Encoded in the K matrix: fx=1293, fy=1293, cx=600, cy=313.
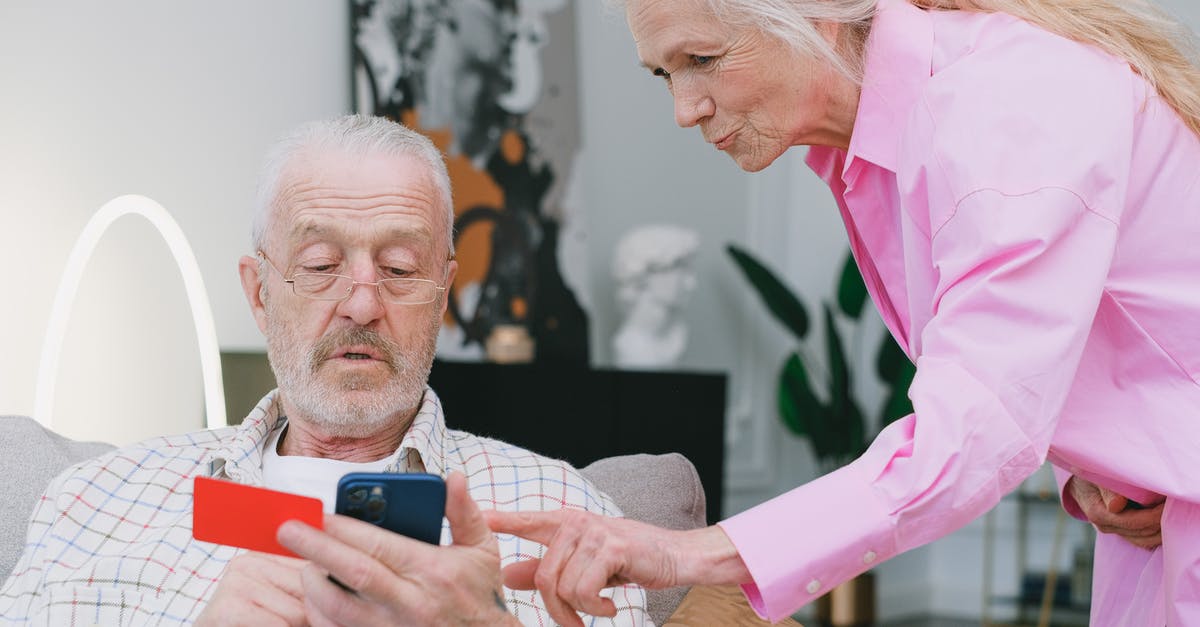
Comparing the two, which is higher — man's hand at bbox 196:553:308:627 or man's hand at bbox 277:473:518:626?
man's hand at bbox 277:473:518:626

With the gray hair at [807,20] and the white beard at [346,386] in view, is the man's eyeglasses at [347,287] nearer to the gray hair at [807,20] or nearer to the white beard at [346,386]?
the white beard at [346,386]

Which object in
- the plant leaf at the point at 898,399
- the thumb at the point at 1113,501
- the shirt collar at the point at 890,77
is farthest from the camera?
the plant leaf at the point at 898,399

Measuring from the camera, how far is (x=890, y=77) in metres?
1.29

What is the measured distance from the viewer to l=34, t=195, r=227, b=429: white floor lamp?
2201 millimetres

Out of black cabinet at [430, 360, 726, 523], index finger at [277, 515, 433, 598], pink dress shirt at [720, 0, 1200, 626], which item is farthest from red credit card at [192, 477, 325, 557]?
black cabinet at [430, 360, 726, 523]

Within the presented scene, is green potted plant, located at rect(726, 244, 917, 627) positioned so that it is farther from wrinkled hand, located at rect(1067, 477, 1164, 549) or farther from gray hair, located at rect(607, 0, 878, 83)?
gray hair, located at rect(607, 0, 878, 83)

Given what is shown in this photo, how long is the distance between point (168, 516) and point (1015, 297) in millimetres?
1114

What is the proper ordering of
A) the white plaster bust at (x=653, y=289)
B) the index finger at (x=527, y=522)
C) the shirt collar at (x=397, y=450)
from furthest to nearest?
the white plaster bust at (x=653, y=289) → the shirt collar at (x=397, y=450) → the index finger at (x=527, y=522)

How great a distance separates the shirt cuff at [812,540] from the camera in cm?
105

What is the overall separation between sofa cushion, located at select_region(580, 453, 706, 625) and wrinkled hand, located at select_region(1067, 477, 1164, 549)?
56 cm

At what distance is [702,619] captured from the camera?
161 centimetres

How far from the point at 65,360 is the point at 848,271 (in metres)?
2.93

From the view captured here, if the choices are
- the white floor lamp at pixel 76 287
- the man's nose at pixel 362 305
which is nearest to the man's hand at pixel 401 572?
the man's nose at pixel 362 305

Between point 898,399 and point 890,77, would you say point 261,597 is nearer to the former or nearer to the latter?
point 890,77
